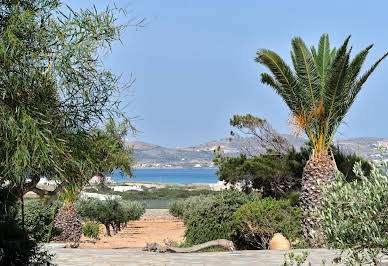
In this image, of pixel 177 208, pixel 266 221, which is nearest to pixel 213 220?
pixel 266 221

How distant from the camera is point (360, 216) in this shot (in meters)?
5.36

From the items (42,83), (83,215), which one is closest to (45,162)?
(42,83)

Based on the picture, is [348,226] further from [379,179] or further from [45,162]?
[45,162]

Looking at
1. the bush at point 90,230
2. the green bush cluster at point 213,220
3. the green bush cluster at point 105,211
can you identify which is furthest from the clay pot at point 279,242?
the green bush cluster at point 105,211

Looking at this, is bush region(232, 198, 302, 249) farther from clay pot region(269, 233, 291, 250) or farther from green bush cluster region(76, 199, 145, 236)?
green bush cluster region(76, 199, 145, 236)

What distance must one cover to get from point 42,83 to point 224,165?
17.2 m

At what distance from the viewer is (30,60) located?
271 inches

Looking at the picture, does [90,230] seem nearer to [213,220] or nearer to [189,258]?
[213,220]

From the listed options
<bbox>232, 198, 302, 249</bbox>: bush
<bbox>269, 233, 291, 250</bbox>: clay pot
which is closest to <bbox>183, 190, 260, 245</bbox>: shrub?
<bbox>232, 198, 302, 249</bbox>: bush

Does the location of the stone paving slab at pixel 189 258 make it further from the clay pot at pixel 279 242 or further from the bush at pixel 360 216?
the bush at pixel 360 216

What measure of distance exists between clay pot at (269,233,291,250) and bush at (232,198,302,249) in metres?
0.18

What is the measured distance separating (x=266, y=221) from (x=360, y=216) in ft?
32.7

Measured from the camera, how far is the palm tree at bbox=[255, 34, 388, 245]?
642 inches

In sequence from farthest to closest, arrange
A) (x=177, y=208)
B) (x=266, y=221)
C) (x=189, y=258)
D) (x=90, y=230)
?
1. (x=177, y=208)
2. (x=90, y=230)
3. (x=266, y=221)
4. (x=189, y=258)
